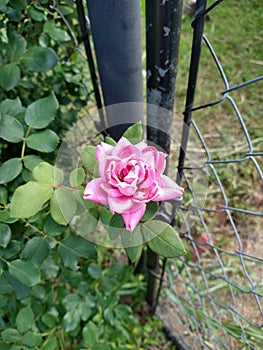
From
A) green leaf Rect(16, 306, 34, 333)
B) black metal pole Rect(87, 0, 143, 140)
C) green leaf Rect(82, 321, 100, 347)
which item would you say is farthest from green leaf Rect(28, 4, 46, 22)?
green leaf Rect(82, 321, 100, 347)

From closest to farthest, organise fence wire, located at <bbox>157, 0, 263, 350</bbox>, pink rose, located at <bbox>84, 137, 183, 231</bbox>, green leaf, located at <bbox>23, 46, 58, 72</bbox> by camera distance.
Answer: pink rose, located at <bbox>84, 137, 183, 231</bbox> < green leaf, located at <bbox>23, 46, 58, 72</bbox> < fence wire, located at <bbox>157, 0, 263, 350</bbox>

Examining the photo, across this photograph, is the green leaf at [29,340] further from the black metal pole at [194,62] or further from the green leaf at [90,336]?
the black metal pole at [194,62]

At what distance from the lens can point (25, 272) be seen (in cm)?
65

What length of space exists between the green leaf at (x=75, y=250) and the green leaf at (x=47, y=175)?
0.59 feet

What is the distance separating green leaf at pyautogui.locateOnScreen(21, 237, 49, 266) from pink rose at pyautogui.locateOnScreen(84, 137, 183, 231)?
317 mm

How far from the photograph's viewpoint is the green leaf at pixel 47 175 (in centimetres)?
56

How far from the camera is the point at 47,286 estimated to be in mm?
999

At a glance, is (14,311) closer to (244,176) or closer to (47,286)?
(47,286)

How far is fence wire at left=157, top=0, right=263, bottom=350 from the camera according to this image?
862 mm

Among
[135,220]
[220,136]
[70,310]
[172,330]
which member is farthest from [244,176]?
[135,220]

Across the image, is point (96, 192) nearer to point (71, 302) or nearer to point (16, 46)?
point (16, 46)

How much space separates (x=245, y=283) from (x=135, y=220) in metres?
0.96

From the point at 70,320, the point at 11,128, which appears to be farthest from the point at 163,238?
the point at 70,320

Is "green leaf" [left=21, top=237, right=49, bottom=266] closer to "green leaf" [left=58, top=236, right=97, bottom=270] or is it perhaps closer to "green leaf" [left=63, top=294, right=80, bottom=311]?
"green leaf" [left=58, top=236, right=97, bottom=270]
